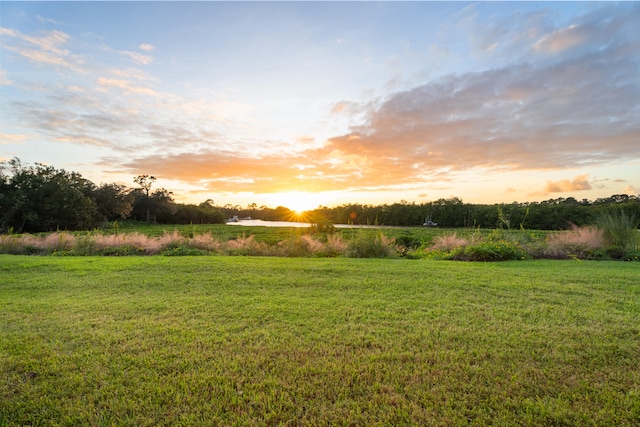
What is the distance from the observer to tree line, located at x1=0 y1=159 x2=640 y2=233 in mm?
21534

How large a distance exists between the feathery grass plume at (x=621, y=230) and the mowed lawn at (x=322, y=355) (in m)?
6.55

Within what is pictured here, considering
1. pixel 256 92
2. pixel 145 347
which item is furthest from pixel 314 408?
pixel 256 92

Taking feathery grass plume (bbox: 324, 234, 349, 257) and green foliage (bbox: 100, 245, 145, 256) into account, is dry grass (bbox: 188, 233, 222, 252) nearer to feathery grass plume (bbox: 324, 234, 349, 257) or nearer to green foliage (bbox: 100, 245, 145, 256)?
green foliage (bbox: 100, 245, 145, 256)

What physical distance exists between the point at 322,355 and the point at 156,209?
4461cm

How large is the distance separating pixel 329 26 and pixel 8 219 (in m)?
25.0

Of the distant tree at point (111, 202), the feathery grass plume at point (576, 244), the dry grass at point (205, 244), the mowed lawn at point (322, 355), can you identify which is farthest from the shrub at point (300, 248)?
the distant tree at point (111, 202)

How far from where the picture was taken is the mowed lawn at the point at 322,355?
217cm

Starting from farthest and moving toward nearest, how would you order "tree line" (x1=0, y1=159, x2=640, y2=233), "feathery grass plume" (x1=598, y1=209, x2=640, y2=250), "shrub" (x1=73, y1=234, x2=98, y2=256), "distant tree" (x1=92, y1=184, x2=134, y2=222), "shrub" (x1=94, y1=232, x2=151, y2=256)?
"distant tree" (x1=92, y1=184, x2=134, y2=222), "tree line" (x1=0, y1=159, x2=640, y2=233), "shrub" (x1=94, y1=232, x2=151, y2=256), "shrub" (x1=73, y1=234, x2=98, y2=256), "feathery grass plume" (x1=598, y1=209, x2=640, y2=250)

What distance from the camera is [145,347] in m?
3.10

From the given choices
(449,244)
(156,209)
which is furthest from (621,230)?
(156,209)

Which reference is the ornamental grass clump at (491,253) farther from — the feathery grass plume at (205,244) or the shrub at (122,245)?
the shrub at (122,245)

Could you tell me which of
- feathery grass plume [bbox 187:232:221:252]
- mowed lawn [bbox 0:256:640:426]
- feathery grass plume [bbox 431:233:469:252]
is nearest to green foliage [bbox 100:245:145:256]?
feathery grass plume [bbox 187:232:221:252]

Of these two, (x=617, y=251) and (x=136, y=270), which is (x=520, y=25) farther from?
(x=136, y=270)

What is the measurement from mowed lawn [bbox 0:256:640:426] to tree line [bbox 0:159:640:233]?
908 cm
